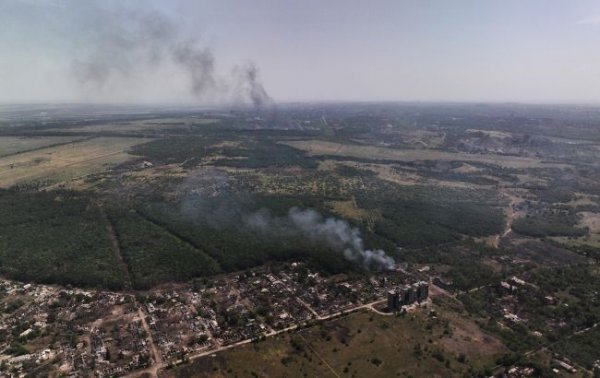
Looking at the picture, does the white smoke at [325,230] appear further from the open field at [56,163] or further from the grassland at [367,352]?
the open field at [56,163]

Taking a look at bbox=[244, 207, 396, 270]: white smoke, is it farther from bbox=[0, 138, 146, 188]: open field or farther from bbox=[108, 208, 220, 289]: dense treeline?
bbox=[0, 138, 146, 188]: open field

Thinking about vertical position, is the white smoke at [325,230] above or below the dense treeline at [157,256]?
above

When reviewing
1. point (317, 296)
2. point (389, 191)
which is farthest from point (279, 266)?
point (389, 191)

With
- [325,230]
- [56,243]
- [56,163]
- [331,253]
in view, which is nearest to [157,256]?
[56,243]

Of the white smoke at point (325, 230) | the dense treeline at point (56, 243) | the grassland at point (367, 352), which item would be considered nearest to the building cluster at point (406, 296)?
the grassland at point (367, 352)

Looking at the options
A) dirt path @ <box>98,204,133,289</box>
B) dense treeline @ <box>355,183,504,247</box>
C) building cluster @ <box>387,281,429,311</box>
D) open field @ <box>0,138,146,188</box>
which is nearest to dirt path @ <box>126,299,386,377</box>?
building cluster @ <box>387,281,429,311</box>
